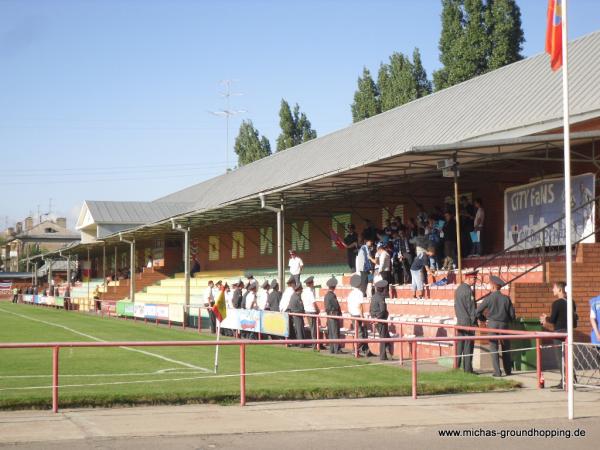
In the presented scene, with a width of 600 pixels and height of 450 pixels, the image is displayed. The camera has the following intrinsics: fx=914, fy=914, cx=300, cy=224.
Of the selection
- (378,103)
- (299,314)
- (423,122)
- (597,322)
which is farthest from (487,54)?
(597,322)

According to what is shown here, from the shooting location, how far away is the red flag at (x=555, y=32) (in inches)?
467

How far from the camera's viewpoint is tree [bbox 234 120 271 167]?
79.4 metres

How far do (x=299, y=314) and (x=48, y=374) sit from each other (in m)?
7.28

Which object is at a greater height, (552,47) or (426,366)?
(552,47)

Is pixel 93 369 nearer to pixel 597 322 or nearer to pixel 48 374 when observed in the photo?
pixel 48 374

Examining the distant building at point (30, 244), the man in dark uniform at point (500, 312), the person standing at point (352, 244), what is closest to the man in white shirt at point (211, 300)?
the person standing at point (352, 244)

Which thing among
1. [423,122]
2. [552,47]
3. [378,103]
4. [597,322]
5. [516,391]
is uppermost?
[378,103]

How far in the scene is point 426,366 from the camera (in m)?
17.8

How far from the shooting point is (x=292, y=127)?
75875mm

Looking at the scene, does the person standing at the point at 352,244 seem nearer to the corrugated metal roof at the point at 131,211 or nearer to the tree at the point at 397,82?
the tree at the point at 397,82

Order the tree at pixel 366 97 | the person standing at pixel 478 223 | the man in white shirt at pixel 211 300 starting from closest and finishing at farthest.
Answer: the person standing at pixel 478 223 → the man in white shirt at pixel 211 300 → the tree at pixel 366 97

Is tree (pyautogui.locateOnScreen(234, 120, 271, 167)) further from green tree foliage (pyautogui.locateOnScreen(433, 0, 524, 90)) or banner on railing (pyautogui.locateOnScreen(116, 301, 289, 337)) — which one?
banner on railing (pyautogui.locateOnScreen(116, 301, 289, 337))

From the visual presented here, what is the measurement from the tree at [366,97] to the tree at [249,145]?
15.9 metres

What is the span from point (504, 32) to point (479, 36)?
1.50 meters
